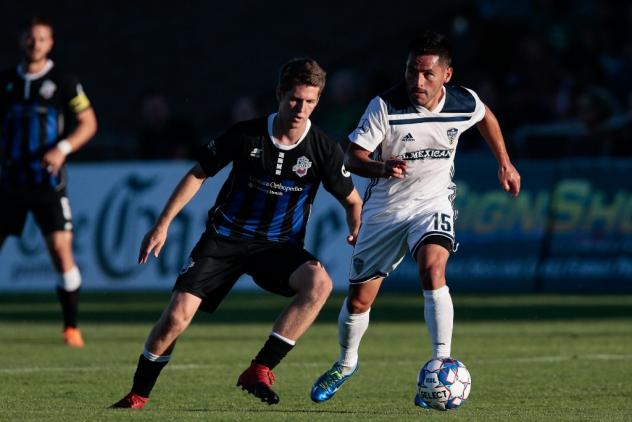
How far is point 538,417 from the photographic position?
7.76m

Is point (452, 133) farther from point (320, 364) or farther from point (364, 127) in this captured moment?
point (320, 364)

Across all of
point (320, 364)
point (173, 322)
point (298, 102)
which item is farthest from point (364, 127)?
point (320, 364)

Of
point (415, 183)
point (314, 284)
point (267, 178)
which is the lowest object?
point (314, 284)

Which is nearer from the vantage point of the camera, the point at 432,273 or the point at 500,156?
the point at 432,273

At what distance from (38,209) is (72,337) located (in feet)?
3.59

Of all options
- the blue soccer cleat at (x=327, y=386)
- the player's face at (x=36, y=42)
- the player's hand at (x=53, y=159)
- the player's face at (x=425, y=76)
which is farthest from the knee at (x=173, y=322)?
the player's face at (x=36, y=42)

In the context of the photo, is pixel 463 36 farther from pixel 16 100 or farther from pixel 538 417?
pixel 538 417

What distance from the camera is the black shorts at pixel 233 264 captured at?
27.3 ft

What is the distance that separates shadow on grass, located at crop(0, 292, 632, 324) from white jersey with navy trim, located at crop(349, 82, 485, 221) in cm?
582

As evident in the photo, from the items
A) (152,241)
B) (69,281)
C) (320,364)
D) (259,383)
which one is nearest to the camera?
(152,241)

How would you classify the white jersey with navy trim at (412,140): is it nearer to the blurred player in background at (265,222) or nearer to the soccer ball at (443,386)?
the blurred player in background at (265,222)

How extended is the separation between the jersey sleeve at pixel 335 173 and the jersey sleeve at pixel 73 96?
393cm

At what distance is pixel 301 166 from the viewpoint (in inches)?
334

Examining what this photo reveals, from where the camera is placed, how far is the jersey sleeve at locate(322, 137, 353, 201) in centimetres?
859
